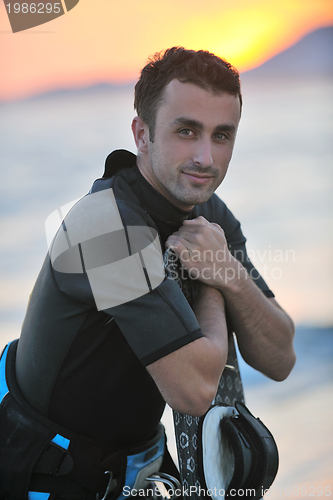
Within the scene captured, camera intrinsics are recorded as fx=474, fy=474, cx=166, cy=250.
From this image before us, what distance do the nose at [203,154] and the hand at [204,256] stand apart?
0.22 m

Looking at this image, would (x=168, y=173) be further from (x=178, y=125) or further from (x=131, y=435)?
(x=131, y=435)

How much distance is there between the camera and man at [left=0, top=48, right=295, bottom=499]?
116 cm

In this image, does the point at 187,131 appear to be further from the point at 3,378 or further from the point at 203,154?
the point at 3,378

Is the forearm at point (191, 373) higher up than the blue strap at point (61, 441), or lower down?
higher up

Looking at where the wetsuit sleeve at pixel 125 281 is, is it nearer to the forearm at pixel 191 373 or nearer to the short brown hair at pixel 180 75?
the forearm at pixel 191 373

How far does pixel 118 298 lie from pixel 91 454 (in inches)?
20.9

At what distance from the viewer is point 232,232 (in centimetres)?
186

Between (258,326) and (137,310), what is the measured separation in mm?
597

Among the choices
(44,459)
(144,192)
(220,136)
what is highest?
(220,136)

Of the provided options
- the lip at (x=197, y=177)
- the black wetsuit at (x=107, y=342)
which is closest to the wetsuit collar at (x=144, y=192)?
the black wetsuit at (x=107, y=342)

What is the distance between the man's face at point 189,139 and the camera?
1.43 meters

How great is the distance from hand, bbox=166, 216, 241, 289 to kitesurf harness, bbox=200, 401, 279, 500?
0.43 metres

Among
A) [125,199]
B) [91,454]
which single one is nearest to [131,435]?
[91,454]

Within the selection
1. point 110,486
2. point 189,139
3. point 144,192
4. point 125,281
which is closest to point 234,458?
point 110,486
